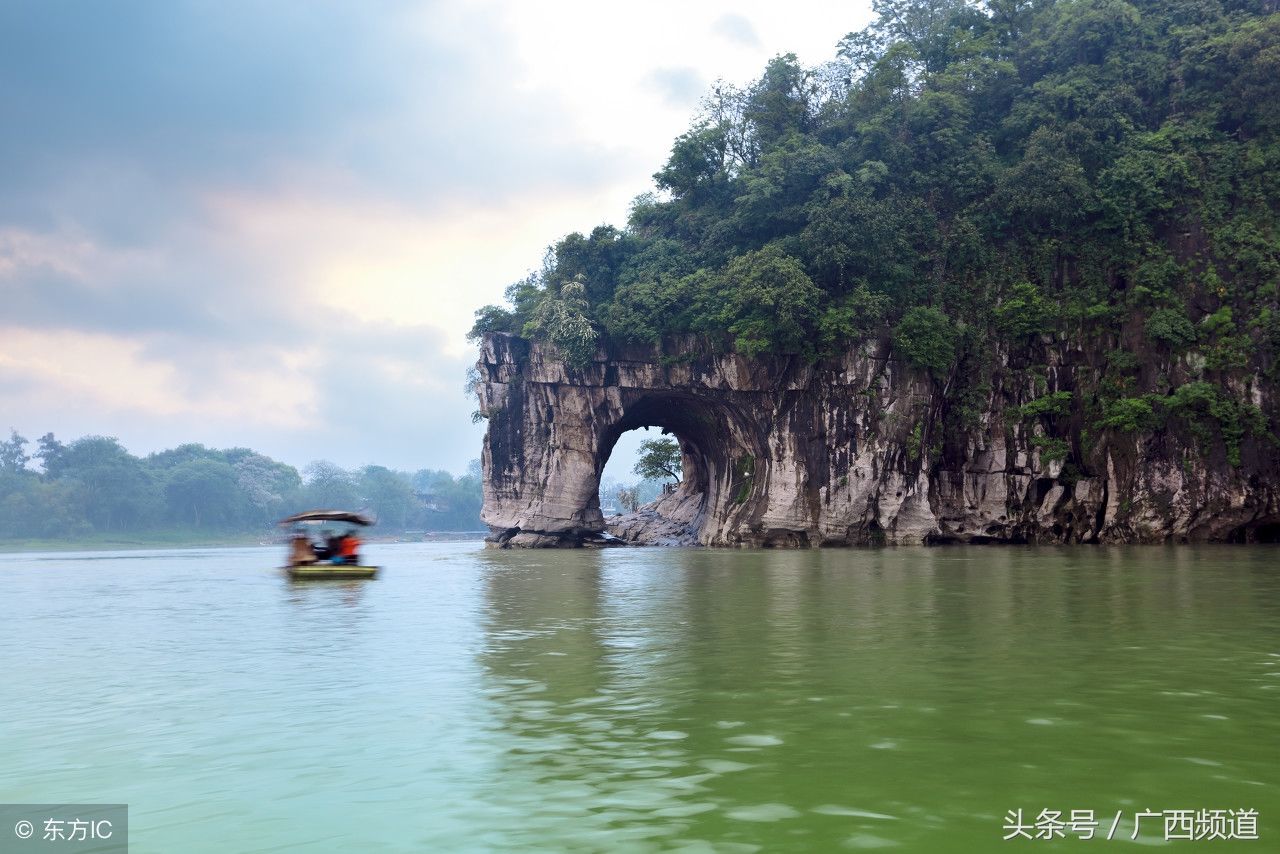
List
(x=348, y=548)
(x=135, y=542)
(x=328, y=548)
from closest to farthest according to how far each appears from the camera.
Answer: (x=348, y=548) < (x=328, y=548) < (x=135, y=542)

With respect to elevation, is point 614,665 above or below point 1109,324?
below

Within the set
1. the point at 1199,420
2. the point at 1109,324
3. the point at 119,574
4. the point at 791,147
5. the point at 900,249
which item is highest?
the point at 791,147

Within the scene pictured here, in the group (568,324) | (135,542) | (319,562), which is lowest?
(135,542)

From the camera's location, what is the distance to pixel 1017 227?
34.0 m

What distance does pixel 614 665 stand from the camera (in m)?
8.29

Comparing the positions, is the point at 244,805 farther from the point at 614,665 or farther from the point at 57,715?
the point at 614,665

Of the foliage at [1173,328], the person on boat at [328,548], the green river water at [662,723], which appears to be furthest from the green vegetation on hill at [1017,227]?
the green river water at [662,723]

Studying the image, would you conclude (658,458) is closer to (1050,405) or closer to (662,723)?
(1050,405)

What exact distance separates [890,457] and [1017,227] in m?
9.18

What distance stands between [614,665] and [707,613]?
4.00m

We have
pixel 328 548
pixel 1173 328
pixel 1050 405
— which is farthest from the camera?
pixel 1050 405

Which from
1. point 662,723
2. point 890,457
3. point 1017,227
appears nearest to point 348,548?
point 662,723

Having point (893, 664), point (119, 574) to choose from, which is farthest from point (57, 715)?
point (119, 574)

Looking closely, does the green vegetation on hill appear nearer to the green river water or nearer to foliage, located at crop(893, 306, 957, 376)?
foliage, located at crop(893, 306, 957, 376)
